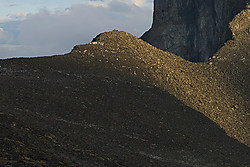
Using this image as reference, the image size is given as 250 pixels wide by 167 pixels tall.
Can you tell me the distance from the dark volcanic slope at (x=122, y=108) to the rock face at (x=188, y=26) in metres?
33.0

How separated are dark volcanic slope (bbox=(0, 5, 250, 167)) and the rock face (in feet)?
108

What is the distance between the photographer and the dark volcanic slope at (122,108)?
12.5m

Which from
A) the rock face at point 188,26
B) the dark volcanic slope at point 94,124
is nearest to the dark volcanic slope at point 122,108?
the dark volcanic slope at point 94,124

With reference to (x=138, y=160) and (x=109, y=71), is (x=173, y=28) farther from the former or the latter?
(x=138, y=160)

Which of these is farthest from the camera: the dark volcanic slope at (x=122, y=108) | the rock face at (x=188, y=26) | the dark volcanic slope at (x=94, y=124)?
the rock face at (x=188, y=26)

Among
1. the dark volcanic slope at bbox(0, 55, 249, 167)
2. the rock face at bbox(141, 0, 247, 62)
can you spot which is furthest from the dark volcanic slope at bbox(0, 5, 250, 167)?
the rock face at bbox(141, 0, 247, 62)

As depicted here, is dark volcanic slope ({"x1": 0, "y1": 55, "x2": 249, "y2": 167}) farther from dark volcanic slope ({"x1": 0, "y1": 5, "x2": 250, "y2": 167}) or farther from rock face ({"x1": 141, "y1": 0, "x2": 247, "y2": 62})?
rock face ({"x1": 141, "y1": 0, "x2": 247, "y2": 62})

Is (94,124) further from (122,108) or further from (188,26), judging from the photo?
(188,26)

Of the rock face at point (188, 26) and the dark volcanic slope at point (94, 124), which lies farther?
the rock face at point (188, 26)

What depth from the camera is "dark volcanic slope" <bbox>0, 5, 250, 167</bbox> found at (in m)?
12.5

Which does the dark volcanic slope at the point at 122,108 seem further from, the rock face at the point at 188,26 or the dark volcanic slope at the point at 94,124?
the rock face at the point at 188,26

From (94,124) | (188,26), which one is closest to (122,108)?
(94,124)

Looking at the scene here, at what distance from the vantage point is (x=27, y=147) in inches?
414

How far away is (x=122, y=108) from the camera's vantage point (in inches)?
803
